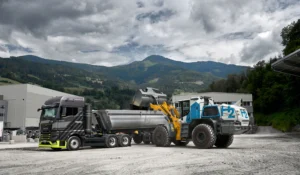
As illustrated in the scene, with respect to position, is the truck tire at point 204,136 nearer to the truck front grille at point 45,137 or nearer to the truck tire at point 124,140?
the truck tire at point 124,140

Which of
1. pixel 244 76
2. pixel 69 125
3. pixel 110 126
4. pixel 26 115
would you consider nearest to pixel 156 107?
pixel 110 126

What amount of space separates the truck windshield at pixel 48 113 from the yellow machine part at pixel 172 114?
20.3 feet

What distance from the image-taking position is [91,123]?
19312mm

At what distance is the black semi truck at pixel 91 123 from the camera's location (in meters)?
17.5

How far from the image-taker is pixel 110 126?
20938mm

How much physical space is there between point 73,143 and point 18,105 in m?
59.5

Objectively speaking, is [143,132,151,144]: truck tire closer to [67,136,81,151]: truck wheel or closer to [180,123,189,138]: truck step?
[180,123,189,138]: truck step

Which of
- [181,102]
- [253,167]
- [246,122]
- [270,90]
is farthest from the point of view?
[270,90]

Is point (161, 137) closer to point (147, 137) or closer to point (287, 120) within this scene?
point (147, 137)

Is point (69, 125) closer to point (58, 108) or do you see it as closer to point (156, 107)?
point (58, 108)

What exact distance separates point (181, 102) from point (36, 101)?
61775 millimetres

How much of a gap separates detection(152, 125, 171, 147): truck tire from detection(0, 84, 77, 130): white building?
58647mm

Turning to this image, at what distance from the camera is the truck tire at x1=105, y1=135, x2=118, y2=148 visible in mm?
19462

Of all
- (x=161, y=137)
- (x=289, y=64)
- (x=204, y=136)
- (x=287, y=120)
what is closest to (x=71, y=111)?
(x=161, y=137)
